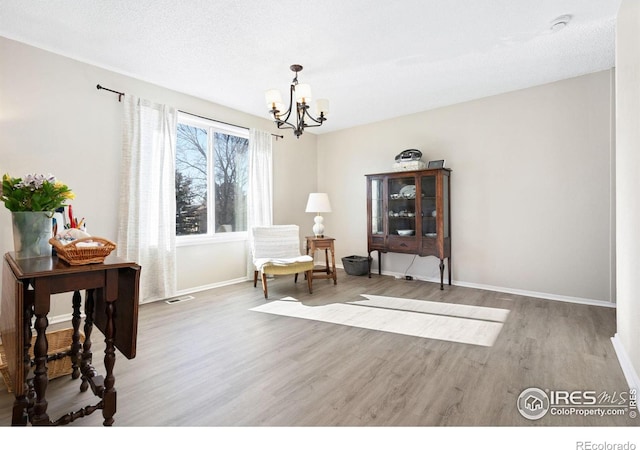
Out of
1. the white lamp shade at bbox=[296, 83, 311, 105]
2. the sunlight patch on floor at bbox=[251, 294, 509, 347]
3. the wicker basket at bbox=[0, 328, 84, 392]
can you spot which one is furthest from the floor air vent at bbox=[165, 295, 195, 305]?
the white lamp shade at bbox=[296, 83, 311, 105]

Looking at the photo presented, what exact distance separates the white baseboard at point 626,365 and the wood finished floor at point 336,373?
0.03 m

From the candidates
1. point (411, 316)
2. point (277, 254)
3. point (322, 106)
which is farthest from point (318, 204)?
point (411, 316)

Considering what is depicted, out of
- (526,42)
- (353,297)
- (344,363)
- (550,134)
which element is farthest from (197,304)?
(550,134)

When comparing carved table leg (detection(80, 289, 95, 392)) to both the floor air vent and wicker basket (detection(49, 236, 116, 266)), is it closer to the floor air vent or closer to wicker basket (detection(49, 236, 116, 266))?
wicker basket (detection(49, 236, 116, 266))

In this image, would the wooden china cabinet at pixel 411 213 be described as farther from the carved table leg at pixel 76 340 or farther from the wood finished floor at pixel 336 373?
the carved table leg at pixel 76 340

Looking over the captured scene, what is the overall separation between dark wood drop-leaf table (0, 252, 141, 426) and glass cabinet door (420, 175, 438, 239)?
350 cm

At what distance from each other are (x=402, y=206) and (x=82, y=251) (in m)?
3.70

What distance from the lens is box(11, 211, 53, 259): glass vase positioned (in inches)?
60.6

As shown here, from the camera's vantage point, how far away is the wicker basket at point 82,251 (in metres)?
1.31

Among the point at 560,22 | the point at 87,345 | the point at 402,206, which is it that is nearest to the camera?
the point at 87,345

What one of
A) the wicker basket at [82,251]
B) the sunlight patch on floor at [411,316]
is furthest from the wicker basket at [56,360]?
the sunlight patch on floor at [411,316]

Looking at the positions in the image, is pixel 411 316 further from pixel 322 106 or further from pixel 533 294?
pixel 322 106

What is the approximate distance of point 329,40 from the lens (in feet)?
8.61

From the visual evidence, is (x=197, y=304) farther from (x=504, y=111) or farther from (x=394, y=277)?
(x=504, y=111)
